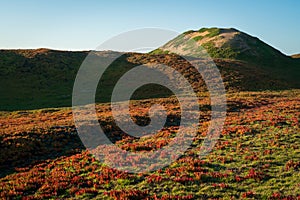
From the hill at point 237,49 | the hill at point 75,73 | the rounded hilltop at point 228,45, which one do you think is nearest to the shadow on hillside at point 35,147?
the hill at point 75,73

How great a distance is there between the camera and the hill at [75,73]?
61.5m

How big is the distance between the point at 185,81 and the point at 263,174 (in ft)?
194

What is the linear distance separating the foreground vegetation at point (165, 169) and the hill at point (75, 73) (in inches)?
1198

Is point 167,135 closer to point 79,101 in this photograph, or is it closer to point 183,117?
point 183,117

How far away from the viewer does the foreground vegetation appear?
539 inches

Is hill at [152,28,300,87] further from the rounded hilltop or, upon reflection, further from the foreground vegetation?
the foreground vegetation

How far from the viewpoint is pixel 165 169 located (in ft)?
56.2

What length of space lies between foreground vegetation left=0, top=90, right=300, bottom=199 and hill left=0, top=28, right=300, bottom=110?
30.4 m

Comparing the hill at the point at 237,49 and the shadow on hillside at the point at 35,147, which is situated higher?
the hill at the point at 237,49

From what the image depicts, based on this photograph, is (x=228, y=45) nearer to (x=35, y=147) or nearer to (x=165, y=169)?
(x=35, y=147)

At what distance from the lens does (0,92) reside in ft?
204

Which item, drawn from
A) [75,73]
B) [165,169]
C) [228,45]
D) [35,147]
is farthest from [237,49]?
[165,169]

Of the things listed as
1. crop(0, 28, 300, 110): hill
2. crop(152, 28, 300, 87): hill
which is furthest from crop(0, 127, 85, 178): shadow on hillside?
crop(152, 28, 300, 87): hill

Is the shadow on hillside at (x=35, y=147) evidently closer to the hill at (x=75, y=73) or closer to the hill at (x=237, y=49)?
the hill at (x=75, y=73)
